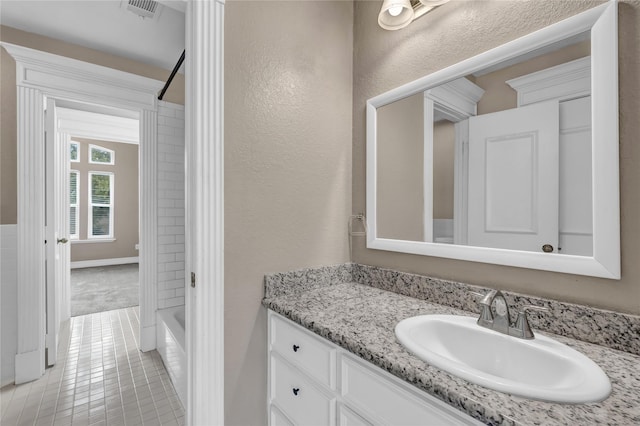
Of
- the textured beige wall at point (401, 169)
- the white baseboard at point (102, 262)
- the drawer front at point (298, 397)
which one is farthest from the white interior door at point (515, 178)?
the white baseboard at point (102, 262)

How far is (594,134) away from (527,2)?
21.0 inches

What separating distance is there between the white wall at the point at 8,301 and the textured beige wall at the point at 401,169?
8.65 feet

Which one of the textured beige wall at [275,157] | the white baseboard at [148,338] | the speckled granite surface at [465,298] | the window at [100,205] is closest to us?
the speckled granite surface at [465,298]

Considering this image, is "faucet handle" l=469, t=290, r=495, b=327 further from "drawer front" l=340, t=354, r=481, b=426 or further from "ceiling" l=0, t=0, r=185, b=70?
"ceiling" l=0, t=0, r=185, b=70

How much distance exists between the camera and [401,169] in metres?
1.49

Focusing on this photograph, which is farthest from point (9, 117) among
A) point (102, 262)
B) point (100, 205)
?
point (102, 262)

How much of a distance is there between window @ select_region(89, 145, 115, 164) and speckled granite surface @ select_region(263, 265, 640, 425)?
6.99 m

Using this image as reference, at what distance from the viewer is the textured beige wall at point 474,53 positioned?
852 mm

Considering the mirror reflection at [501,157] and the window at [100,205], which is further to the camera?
the window at [100,205]

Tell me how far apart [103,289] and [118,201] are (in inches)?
Answer: 111

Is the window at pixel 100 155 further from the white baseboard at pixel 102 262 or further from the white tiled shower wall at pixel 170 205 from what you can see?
the white tiled shower wall at pixel 170 205

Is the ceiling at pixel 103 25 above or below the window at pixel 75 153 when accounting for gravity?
above

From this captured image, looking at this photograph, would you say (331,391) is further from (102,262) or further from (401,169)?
(102,262)

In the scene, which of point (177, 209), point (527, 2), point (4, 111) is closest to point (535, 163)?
point (527, 2)
